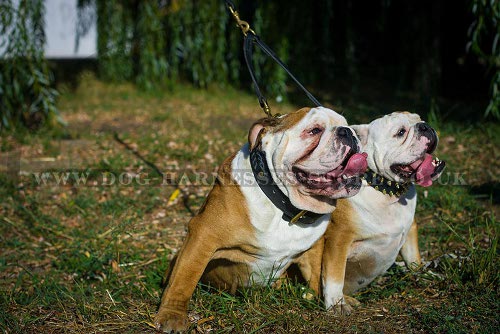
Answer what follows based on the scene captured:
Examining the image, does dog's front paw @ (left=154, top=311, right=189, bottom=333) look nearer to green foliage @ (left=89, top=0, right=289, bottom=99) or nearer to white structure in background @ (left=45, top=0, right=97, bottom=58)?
green foliage @ (left=89, top=0, right=289, bottom=99)

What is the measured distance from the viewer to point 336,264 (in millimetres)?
2594

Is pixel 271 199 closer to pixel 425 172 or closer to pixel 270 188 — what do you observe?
pixel 270 188

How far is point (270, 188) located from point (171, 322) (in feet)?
2.23

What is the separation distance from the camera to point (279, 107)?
20.7 ft

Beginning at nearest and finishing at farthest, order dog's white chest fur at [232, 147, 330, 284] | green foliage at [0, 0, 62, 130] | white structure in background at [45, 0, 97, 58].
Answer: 1. dog's white chest fur at [232, 147, 330, 284]
2. green foliage at [0, 0, 62, 130]
3. white structure in background at [45, 0, 97, 58]

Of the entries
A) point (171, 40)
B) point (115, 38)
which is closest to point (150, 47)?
point (171, 40)

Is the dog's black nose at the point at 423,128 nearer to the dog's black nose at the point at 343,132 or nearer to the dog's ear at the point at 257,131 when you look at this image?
the dog's black nose at the point at 343,132

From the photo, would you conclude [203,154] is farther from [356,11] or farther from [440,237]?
[356,11]

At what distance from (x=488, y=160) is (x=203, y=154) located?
92.2 inches

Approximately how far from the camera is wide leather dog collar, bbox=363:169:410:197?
8.52ft

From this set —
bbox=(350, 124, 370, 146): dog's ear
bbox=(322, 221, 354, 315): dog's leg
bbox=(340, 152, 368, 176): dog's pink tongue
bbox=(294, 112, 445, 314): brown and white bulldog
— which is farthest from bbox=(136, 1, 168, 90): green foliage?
bbox=(340, 152, 368, 176): dog's pink tongue

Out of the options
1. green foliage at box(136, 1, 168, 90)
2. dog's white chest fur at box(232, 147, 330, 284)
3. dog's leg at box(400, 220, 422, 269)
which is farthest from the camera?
green foliage at box(136, 1, 168, 90)

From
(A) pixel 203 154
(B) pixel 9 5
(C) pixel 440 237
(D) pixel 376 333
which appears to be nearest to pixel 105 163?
(A) pixel 203 154

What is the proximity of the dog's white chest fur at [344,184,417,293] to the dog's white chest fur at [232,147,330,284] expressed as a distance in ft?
0.67
